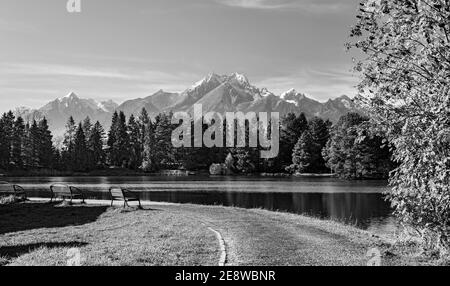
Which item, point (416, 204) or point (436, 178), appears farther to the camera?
point (416, 204)

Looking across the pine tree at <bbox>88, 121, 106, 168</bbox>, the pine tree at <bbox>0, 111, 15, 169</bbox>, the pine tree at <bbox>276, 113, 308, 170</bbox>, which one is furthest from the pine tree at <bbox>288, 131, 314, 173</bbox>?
the pine tree at <bbox>0, 111, 15, 169</bbox>

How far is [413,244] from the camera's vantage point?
46.2 ft

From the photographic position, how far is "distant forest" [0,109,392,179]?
112875 mm

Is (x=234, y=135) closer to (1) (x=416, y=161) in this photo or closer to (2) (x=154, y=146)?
(2) (x=154, y=146)

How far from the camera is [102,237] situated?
1666cm

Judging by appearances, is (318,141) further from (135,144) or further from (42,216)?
(42,216)

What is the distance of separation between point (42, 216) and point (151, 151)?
322 ft

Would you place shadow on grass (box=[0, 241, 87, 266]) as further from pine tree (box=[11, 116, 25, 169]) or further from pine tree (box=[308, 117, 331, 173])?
pine tree (box=[11, 116, 25, 169])

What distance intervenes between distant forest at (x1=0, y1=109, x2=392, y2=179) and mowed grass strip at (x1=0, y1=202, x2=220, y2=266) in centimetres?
8093

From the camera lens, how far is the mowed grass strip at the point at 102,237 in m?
11.9

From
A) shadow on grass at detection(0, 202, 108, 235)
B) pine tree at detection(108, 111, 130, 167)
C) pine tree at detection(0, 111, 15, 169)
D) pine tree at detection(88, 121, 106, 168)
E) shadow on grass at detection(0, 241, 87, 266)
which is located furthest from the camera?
pine tree at detection(108, 111, 130, 167)

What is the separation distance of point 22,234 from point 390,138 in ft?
45.3

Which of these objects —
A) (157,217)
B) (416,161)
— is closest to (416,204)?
(416,161)

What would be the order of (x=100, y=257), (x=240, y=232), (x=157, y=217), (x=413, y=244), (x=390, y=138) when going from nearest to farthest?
(x=100, y=257), (x=390, y=138), (x=413, y=244), (x=240, y=232), (x=157, y=217)
